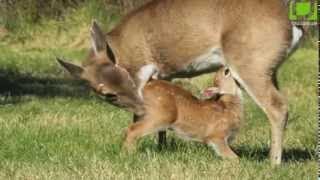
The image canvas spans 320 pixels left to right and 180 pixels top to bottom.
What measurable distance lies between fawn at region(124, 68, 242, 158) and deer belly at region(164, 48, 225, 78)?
363 mm

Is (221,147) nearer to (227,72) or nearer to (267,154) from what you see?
(227,72)

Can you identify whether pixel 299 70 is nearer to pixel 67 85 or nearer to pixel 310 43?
pixel 310 43

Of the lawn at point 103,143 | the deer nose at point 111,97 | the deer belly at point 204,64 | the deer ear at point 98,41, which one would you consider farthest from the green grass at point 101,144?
the deer ear at point 98,41

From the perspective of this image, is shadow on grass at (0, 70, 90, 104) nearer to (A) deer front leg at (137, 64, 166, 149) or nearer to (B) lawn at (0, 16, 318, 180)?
(B) lawn at (0, 16, 318, 180)

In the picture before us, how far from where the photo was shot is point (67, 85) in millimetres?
15320

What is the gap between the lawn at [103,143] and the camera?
7.24 meters

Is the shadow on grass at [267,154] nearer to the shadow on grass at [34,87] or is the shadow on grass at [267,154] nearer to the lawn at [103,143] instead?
the lawn at [103,143]

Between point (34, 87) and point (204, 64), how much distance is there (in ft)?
21.8

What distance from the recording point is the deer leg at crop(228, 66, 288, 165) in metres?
8.12

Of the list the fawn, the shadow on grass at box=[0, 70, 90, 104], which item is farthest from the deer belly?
the shadow on grass at box=[0, 70, 90, 104]

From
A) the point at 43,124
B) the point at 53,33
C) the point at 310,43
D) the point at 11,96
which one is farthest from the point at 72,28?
the point at 43,124

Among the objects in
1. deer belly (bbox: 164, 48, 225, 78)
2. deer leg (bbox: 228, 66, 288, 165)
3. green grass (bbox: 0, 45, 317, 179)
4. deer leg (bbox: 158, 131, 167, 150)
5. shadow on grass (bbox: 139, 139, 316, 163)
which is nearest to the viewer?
green grass (bbox: 0, 45, 317, 179)

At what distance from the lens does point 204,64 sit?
8312 mm

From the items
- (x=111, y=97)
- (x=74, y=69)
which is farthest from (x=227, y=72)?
(x=74, y=69)
